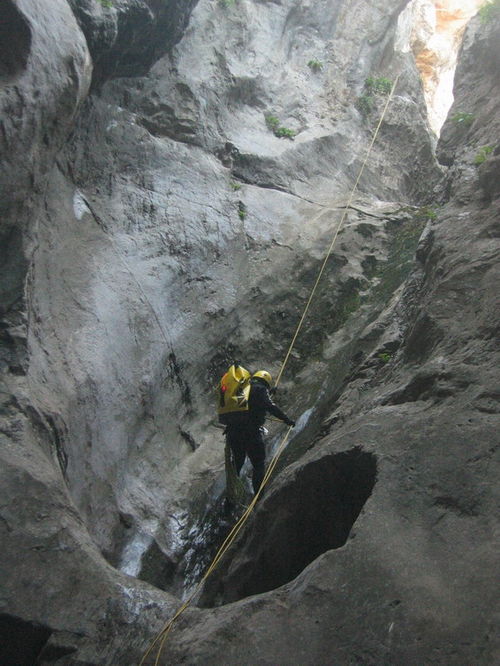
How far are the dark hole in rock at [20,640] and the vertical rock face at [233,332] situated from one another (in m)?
0.02

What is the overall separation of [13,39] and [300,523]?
6.17 meters

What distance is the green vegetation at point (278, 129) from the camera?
13336 millimetres

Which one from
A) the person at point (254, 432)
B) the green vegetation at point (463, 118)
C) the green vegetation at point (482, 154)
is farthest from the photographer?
the green vegetation at point (463, 118)

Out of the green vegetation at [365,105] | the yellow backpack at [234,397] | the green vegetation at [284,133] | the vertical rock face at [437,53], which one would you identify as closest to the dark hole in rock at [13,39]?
the yellow backpack at [234,397]

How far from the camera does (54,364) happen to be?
22.9ft

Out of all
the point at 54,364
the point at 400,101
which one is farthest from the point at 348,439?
the point at 400,101

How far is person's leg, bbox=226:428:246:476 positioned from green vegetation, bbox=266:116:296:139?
26.4ft

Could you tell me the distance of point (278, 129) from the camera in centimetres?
1341

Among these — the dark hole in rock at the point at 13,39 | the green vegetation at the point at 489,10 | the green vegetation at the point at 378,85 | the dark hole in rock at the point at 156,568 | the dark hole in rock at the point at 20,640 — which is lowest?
the dark hole in rock at the point at 156,568

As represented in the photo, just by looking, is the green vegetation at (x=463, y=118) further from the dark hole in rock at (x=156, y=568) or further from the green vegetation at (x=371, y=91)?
the dark hole in rock at (x=156, y=568)

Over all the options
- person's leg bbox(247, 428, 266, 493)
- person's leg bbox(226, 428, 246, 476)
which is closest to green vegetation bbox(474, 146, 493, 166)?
person's leg bbox(247, 428, 266, 493)

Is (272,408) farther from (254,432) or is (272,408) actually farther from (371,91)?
(371,91)

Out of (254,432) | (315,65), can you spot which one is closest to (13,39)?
(254,432)

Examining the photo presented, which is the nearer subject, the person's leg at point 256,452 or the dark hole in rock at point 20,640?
the dark hole in rock at point 20,640
